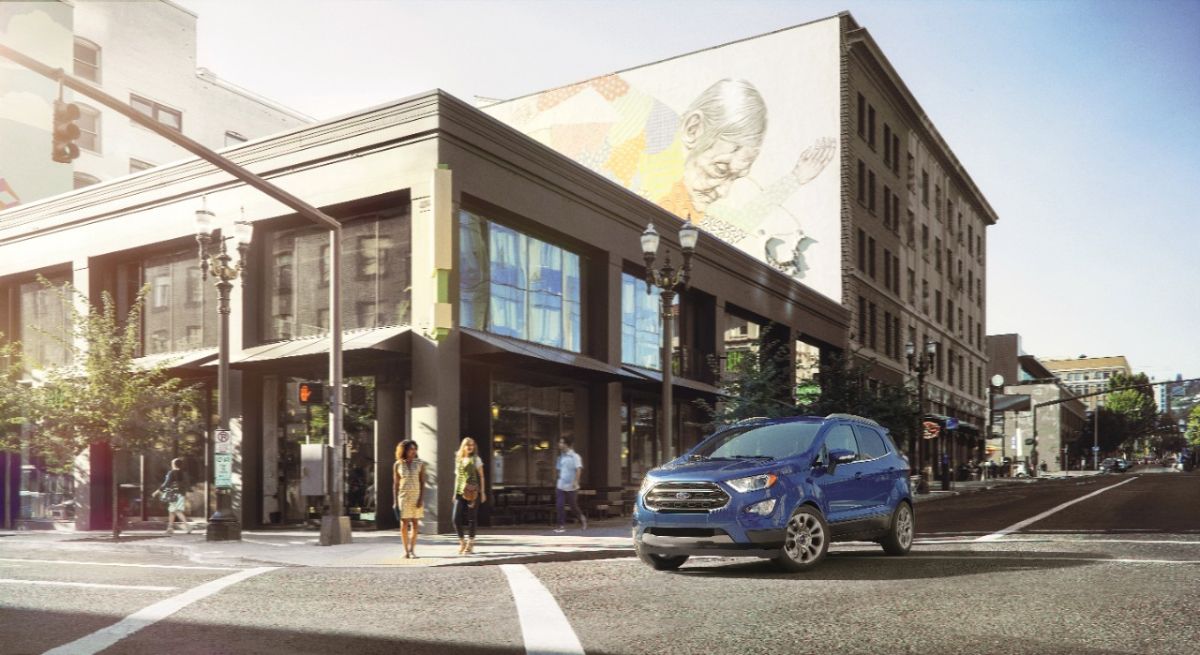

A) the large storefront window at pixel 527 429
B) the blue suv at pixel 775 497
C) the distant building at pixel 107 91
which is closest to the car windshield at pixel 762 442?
the blue suv at pixel 775 497

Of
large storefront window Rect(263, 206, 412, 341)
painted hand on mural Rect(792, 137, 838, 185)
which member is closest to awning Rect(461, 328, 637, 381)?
large storefront window Rect(263, 206, 412, 341)

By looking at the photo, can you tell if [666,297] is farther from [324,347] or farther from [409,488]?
[324,347]

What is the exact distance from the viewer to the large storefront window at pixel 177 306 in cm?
2461

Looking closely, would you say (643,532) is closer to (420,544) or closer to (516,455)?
(420,544)

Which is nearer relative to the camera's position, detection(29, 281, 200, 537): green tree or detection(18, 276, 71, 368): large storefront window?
Answer: detection(29, 281, 200, 537): green tree

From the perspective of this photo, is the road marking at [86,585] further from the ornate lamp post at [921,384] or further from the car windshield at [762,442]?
the ornate lamp post at [921,384]

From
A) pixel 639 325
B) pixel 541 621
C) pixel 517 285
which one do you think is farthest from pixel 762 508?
pixel 639 325

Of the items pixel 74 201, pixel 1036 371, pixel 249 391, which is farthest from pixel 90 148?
pixel 1036 371

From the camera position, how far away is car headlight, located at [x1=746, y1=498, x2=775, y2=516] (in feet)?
37.0

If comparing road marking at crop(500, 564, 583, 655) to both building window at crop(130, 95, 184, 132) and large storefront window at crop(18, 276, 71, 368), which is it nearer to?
large storefront window at crop(18, 276, 71, 368)

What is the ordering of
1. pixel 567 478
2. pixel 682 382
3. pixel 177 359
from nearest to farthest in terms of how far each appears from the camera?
pixel 567 478
pixel 177 359
pixel 682 382

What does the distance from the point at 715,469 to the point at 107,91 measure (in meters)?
41.2

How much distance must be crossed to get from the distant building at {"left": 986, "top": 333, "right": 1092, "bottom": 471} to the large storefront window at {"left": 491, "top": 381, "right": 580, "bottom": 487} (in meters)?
69.4

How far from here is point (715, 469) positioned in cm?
1177
